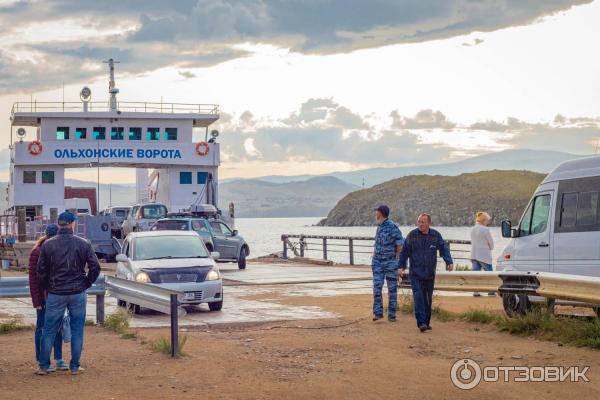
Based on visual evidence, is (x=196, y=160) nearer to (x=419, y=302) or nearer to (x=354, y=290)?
(x=354, y=290)

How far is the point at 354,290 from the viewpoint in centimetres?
2152

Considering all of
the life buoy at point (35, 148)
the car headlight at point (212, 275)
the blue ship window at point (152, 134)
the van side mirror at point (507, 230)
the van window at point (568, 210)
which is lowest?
the car headlight at point (212, 275)

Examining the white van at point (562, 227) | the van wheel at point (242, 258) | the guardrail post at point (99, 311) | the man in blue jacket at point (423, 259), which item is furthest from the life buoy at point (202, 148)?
the man in blue jacket at point (423, 259)

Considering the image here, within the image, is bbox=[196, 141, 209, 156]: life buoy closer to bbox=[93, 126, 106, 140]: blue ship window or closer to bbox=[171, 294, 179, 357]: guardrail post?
bbox=[93, 126, 106, 140]: blue ship window

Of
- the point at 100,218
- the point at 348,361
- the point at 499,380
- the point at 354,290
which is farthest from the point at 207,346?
the point at 100,218

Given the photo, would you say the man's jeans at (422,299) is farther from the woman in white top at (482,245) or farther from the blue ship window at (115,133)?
the blue ship window at (115,133)

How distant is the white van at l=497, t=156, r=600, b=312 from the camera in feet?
43.4

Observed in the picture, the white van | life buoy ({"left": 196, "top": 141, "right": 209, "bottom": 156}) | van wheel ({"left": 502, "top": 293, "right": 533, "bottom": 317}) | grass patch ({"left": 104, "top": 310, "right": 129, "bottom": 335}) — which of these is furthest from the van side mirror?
life buoy ({"left": 196, "top": 141, "right": 209, "bottom": 156})

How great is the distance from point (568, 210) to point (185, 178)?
1276 inches

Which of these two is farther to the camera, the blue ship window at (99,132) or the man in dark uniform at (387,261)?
the blue ship window at (99,132)

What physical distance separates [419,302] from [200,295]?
4865mm

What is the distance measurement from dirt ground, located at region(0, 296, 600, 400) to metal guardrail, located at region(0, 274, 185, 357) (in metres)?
0.51

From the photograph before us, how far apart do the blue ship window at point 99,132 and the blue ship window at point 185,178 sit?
14.1 ft

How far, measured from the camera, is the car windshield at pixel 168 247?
1759cm
